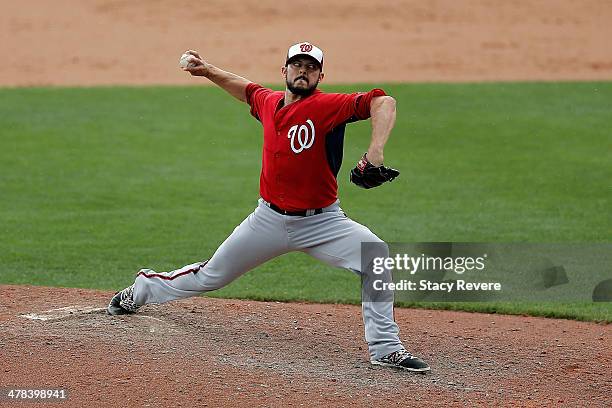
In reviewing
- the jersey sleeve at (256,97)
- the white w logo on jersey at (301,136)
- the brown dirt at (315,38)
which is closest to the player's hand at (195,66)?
the jersey sleeve at (256,97)

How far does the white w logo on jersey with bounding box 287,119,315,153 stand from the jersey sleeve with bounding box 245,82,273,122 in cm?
44

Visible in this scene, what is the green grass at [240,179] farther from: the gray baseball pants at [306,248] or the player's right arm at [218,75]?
the player's right arm at [218,75]

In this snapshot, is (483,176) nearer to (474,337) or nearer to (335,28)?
(474,337)

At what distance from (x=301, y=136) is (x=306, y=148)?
0.24ft

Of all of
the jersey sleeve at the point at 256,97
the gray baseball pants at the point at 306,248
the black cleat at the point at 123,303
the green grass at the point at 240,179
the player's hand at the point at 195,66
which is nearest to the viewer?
the gray baseball pants at the point at 306,248

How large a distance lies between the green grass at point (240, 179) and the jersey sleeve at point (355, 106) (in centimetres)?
239

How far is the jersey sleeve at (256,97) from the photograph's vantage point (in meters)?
6.40

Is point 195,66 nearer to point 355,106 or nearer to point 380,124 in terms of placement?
point 355,106

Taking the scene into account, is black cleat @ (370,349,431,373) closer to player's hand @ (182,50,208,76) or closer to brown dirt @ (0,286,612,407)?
brown dirt @ (0,286,612,407)

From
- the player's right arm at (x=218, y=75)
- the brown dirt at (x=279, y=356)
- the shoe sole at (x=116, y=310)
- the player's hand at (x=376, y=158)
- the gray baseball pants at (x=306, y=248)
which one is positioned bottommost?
the brown dirt at (x=279, y=356)

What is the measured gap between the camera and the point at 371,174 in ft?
Answer: 18.4

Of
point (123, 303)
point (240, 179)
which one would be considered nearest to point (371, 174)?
point (123, 303)

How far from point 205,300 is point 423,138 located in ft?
22.5

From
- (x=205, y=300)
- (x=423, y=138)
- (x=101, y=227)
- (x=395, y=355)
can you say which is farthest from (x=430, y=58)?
(x=395, y=355)
